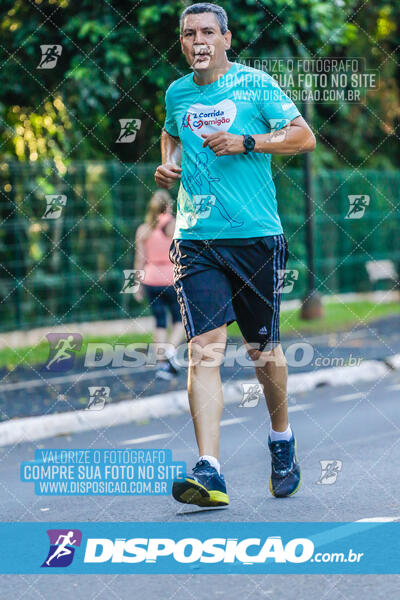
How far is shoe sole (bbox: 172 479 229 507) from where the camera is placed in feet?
15.9

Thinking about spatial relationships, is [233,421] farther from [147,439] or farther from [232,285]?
[232,285]

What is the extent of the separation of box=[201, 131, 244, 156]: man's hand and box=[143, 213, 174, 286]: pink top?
5.78m

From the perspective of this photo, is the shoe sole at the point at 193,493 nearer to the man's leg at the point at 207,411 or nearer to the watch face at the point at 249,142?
the man's leg at the point at 207,411

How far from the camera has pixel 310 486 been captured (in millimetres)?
5598

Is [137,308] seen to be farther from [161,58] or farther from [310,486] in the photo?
[310,486]

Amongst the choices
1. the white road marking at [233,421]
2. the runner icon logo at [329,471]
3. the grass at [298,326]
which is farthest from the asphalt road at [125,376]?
the runner icon logo at [329,471]

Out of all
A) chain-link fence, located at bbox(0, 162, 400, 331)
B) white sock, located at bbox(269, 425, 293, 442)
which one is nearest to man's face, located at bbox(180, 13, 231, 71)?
white sock, located at bbox(269, 425, 293, 442)

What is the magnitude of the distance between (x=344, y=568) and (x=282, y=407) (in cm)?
121

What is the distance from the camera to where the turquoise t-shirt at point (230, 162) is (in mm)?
5035

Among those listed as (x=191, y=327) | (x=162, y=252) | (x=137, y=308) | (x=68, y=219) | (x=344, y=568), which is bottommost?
(x=137, y=308)

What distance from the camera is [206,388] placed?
16.5 ft

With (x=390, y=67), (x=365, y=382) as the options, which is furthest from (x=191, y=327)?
(x=390, y=67)

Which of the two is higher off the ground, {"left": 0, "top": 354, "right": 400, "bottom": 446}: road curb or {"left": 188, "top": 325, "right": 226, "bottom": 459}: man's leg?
{"left": 188, "top": 325, "right": 226, "bottom": 459}: man's leg

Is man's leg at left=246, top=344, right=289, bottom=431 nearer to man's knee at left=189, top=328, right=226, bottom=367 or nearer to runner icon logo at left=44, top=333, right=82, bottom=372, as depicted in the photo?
man's knee at left=189, top=328, right=226, bottom=367
